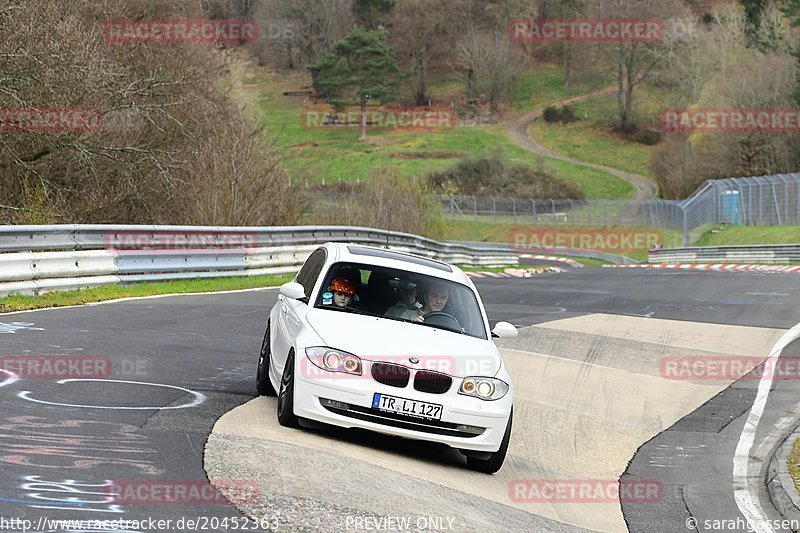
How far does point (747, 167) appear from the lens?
3044 inches

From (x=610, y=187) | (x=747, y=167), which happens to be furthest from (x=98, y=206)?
(x=610, y=187)

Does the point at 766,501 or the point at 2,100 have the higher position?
the point at 2,100

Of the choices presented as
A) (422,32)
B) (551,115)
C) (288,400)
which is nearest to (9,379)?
(288,400)

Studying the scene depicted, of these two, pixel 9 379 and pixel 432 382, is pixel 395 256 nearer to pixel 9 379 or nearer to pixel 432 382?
pixel 432 382

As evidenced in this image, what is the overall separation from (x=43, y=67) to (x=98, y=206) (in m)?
3.58

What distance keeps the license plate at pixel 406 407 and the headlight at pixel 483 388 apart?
286mm

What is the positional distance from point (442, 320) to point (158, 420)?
2610mm

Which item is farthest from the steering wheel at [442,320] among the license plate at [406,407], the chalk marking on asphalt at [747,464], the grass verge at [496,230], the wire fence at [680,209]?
the grass verge at [496,230]

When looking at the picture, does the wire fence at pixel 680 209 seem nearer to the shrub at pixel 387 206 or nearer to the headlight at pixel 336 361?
the shrub at pixel 387 206

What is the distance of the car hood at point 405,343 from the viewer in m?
8.77

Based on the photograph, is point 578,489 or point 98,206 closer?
point 578,489

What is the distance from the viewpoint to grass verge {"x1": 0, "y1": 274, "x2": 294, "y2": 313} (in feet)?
52.3

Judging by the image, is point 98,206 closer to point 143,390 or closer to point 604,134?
point 143,390

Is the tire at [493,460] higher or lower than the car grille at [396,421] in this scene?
lower
